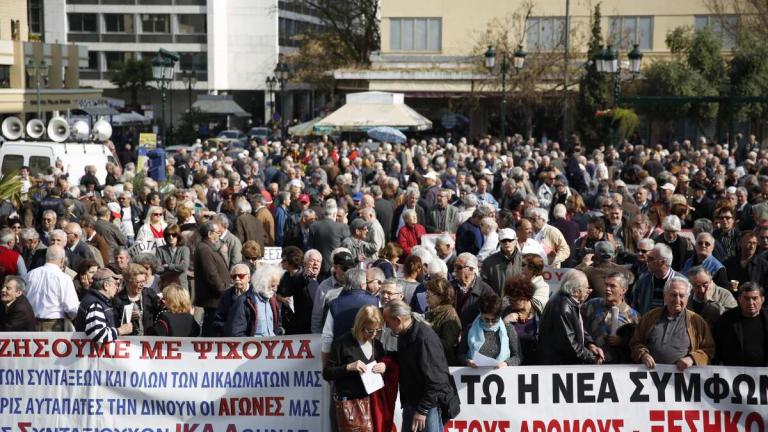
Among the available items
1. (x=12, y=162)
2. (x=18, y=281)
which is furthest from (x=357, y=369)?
(x=12, y=162)

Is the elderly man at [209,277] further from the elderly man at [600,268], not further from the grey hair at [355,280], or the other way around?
the elderly man at [600,268]

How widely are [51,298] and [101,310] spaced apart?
127cm

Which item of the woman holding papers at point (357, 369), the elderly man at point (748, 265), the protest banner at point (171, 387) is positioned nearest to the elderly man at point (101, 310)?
the protest banner at point (171, 387)

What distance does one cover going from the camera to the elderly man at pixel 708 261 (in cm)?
1155

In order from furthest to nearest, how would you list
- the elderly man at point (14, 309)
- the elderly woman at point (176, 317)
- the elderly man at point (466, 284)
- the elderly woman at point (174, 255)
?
the elderly woman at point (174, 255)
the elderly man at point (466, 284)
the elderly man at point (14, 309)
the elderly woman at point (176, 317)

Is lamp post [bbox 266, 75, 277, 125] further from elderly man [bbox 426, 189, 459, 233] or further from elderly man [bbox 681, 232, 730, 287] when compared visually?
elderly man [bbox 681, 232, 730, 287]

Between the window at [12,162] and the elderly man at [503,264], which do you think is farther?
the window at [12,162]

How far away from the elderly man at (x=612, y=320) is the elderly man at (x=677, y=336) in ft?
0.95

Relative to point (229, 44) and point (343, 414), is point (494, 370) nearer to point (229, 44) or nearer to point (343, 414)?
point (343, 414)

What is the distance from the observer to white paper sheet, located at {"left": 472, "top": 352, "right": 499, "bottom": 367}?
360 inches

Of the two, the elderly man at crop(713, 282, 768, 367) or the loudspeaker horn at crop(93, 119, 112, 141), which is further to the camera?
the loudspeaker horn at crop(93, 119, 112, 141)

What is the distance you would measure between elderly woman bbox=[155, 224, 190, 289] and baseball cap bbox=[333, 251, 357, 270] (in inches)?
98.4

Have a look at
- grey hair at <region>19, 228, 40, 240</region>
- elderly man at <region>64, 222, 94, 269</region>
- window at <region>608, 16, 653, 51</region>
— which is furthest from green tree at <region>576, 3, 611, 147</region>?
grey hair at <region>19, 228, 40, 240</region>

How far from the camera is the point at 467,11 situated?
60.5 metres
